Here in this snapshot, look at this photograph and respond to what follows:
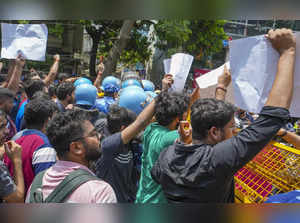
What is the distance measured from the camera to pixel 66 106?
3.85 meters

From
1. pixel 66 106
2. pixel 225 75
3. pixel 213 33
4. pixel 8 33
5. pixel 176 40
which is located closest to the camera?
pixel 225 75

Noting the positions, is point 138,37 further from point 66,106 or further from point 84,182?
point 84,182

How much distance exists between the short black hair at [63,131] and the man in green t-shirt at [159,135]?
0.54 meters

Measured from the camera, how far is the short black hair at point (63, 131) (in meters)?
1.65

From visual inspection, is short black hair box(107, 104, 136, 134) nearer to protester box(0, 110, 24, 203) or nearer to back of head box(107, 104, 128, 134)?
back of head box(107, 104, 128, 134)

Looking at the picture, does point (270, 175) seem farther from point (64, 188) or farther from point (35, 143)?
point (35, 143)

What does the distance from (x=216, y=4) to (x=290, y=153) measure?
179cm

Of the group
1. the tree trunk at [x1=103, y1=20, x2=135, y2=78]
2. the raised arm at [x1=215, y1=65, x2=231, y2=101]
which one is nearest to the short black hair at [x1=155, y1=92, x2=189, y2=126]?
the raised arm at [x1=215, y1=65, x2=231, y2=101]

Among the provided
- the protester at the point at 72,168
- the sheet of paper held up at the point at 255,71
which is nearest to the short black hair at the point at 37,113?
the protester at the point at 72,168

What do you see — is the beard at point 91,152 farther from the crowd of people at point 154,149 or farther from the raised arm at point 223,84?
the raised arm at point 223,84

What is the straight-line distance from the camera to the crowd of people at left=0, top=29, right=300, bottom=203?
1.08m

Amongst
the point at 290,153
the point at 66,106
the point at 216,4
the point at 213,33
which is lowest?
the point at 66,106

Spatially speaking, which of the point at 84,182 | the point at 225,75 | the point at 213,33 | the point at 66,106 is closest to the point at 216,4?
the point at 84,182

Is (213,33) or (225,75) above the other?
(213,33)
